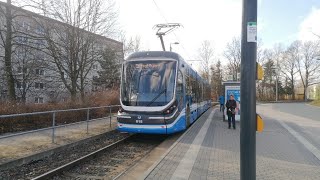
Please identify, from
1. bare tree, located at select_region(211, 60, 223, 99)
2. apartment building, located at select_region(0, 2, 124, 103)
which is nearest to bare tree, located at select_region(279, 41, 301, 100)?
bare tree, located at select_region(211, 60, 223, 99)

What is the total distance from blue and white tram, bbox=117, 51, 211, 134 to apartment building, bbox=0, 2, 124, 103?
8.60 meters

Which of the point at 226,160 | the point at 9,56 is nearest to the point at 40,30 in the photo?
the point at 9,56

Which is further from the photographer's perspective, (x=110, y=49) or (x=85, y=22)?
(x=110, y=49)

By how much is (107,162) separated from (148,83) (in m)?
4.20

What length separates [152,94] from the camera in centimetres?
1195

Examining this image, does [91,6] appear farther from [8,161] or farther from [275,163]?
[275,163]

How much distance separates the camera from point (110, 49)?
27.9 metres

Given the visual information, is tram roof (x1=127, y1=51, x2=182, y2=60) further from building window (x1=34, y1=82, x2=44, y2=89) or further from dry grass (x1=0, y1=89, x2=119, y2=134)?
building window (x1=34, y1=82, x2=44, y2=89)

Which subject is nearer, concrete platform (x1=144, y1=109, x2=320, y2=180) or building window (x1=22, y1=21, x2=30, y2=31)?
concrete platform (x1=144, y1=109, x2=320, y2=180)

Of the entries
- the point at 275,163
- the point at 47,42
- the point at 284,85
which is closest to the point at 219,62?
the point at 284,85

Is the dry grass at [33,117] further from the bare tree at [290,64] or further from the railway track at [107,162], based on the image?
the bare tree at [290,64]

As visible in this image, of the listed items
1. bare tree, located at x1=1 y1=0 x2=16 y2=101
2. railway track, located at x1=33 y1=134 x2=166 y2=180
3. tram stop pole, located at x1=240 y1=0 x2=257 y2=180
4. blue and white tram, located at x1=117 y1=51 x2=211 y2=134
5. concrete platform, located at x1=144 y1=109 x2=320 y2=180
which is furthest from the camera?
bare tree, located at x1=1 y1=0 x2=16 y2=101

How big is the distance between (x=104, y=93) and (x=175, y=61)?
52.7 ft

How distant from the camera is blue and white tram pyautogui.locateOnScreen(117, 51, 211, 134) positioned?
457 inches
